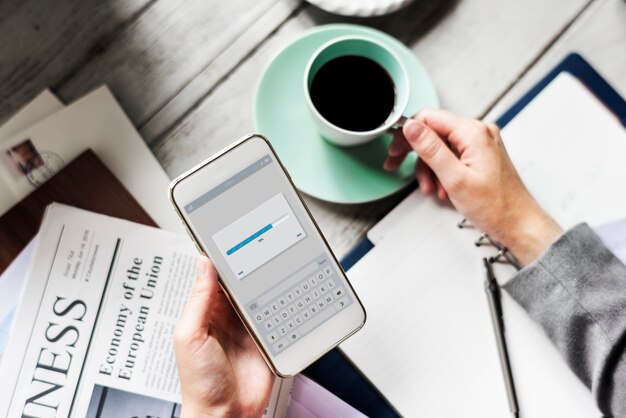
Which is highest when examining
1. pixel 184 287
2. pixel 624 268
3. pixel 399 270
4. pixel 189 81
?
pixel 189 81

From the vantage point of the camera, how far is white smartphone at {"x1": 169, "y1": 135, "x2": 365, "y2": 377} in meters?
0.50

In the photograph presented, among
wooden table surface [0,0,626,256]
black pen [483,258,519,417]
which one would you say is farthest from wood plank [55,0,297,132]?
black pen [483,258,519,417]

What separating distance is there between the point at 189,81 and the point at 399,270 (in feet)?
0.99

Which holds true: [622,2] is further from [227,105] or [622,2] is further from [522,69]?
[227,105]

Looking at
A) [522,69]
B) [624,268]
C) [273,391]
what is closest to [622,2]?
[522,69]

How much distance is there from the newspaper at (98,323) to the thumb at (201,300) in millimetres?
93

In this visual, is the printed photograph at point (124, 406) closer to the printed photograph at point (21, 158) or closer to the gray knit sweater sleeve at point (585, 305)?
the printed photograph at point (21, 158)

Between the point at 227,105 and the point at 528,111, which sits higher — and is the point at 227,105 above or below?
above

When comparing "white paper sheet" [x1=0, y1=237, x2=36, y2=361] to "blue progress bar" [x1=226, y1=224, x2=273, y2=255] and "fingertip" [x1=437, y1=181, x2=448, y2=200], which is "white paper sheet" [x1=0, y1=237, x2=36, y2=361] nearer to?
"blue progress bar" [x1=226, y1=224, x2=273, y2=255]

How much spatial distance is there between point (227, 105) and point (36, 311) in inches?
11.1

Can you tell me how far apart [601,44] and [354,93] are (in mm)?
297

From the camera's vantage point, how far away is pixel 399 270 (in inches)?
23.7

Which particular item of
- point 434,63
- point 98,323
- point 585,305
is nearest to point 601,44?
point 434,63

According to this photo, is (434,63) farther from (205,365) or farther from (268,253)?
(205,365)
